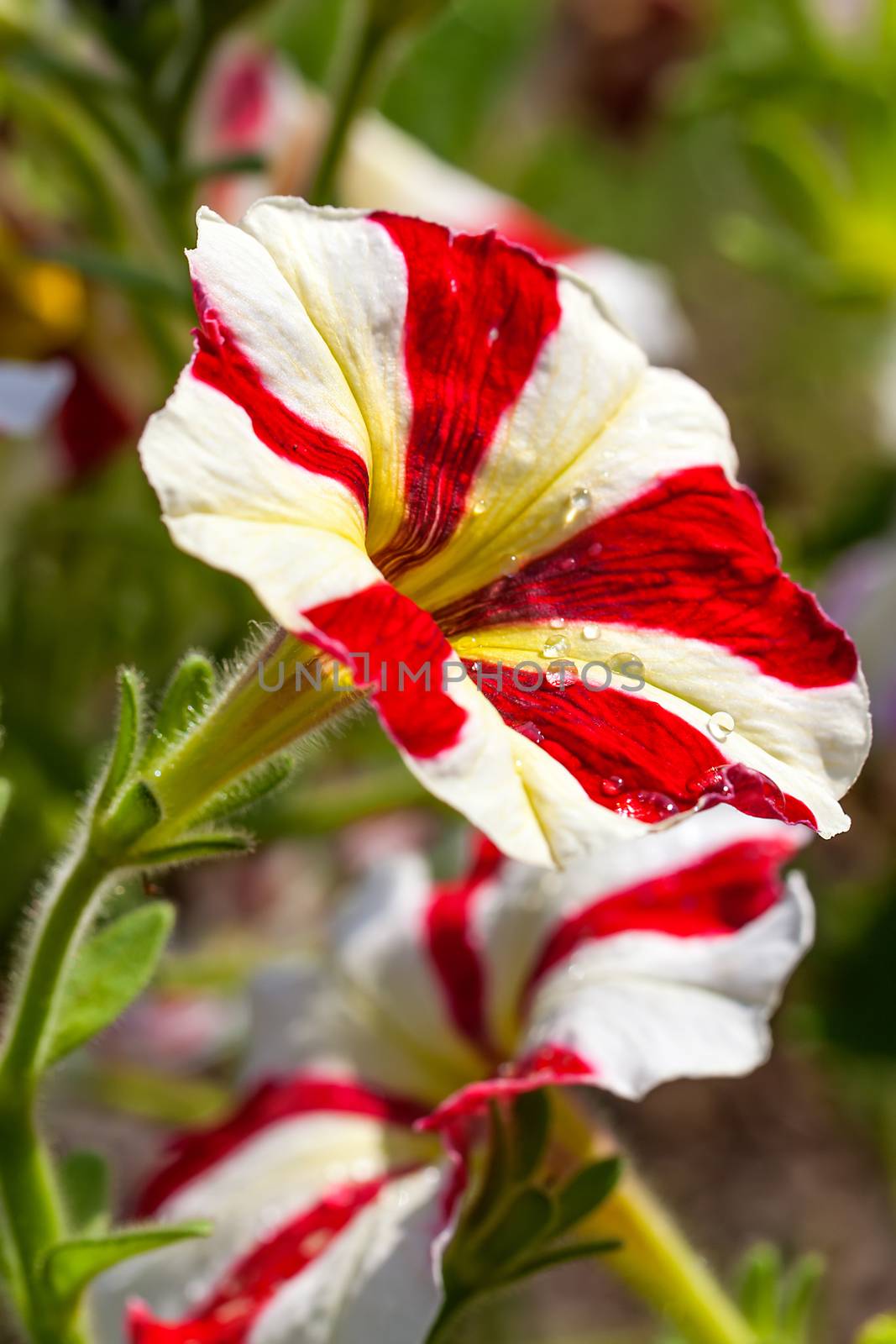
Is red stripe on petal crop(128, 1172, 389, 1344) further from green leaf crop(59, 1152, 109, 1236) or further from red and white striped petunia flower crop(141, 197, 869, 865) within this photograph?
red and white striped petunia flower crop(141, 197, 869, 865)

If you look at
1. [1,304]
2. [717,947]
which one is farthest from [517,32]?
→ [717,947]

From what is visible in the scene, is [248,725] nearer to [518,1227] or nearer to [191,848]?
[191,848]

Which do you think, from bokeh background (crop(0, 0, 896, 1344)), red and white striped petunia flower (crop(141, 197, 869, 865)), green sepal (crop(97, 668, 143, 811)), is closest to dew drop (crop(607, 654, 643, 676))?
red and white striped petunia flower (crop(141, 197, 869, 865))

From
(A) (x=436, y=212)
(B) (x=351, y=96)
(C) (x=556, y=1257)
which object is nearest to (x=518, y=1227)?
(C) (x=556, y=1257)

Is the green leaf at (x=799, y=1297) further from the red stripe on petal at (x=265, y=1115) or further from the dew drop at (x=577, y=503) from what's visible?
the dew drop at (x=577, y=503)

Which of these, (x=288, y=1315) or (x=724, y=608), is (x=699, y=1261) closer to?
(x=288, y=1315)
